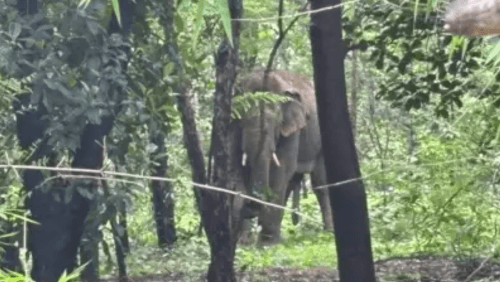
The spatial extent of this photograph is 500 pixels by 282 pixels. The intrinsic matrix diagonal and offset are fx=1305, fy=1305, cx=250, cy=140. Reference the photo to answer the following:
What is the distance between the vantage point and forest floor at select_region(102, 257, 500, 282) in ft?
29.2

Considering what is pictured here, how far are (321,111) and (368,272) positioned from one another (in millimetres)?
945

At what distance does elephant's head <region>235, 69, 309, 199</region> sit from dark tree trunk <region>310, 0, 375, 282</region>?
5.51 metres

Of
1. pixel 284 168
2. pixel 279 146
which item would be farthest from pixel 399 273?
pixel 279 146

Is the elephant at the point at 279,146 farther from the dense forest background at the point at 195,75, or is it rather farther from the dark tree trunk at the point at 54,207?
the dark tree trunk at the point at 54,207

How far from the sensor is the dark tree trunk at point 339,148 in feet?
22.9

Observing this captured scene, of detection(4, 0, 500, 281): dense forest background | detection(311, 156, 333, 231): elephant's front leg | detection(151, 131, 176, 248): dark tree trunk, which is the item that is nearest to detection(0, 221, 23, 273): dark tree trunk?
detection(4, 0, 500, 281): dense forest background

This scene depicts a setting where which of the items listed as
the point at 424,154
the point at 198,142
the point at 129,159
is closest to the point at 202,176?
the point at 198,142

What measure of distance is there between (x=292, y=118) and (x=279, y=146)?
1.66 ft

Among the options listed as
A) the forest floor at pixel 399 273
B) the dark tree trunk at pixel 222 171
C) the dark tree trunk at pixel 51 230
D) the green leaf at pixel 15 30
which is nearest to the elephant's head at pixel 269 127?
the forest floor at pixel 399 273

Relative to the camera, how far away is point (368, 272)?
23.9ft

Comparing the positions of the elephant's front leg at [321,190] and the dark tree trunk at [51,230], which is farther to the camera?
the elephant's front leg at [321,190]

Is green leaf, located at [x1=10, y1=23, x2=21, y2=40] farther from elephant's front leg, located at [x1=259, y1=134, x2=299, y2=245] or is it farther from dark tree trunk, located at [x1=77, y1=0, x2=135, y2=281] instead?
elephant's front leg, located at [x1=259, y1=134, x2=299, y2=245]

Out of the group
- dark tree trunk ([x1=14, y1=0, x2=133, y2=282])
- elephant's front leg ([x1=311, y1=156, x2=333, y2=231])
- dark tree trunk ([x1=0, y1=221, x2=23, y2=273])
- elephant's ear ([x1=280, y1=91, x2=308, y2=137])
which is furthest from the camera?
elephant's front leg ([x1=311, y1=156, x2=333, y2=231])

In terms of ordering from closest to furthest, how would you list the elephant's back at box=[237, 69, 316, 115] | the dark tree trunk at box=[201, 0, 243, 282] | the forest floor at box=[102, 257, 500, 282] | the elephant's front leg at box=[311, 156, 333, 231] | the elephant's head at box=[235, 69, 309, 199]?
the dark tree trunk at box=[201, 0, 243, 282] → the forest floor at box=[102, 257, 500, 282] → the elephant's back at box=[237, 69, 316, 115] → the elephant's head at box=[235, 69, 309, 199] → the elephant's front leg at box=[311, 156, 333, 231]
